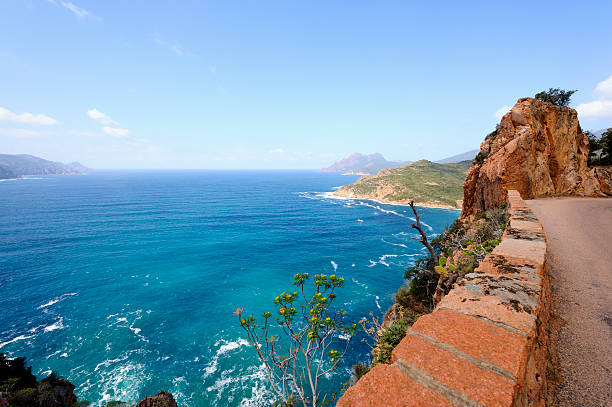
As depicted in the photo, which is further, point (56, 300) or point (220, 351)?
point (56, 300)

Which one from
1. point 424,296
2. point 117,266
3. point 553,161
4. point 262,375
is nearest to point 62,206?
point 117,266

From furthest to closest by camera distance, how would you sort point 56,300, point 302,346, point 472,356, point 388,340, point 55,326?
point 56,300
point 55,326
point 302,346
point 388,340
point 472,356

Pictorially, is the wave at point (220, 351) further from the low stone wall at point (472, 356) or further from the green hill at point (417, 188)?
the green hill at point (417, 188)

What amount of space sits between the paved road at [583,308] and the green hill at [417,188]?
283 ft

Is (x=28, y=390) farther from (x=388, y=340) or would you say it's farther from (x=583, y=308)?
(x=583, y=308)

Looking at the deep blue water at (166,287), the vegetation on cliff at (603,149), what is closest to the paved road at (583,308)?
the deep blue water at (166,287)

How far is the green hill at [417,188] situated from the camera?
90.2 m

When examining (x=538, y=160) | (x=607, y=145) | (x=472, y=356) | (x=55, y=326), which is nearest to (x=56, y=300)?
(x=55, y=326)

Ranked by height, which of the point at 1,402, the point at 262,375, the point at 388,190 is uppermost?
the point at 388,190

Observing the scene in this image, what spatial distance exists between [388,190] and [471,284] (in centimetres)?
10872

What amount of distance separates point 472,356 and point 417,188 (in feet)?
361

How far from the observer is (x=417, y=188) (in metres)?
101

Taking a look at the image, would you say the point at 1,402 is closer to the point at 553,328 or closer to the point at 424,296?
the point at 553,328

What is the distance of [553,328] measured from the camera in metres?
4.03
